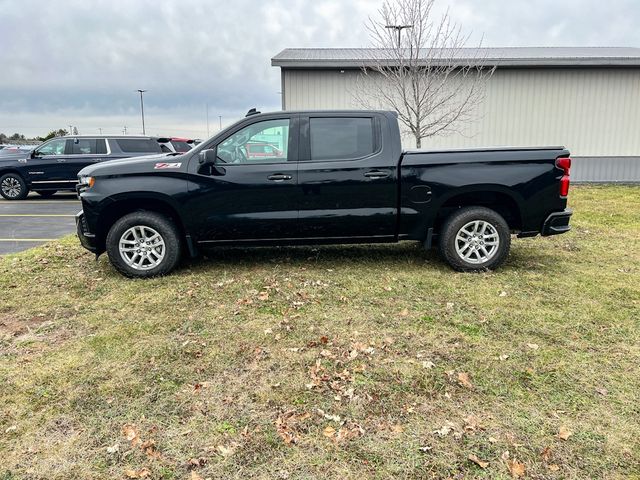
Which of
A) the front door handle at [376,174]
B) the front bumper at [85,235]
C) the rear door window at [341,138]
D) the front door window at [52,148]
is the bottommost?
the front bumper at [85,235]

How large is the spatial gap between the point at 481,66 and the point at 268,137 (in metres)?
10.5

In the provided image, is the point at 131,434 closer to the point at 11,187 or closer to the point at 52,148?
the point at 52,148

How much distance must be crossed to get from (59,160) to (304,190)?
11385 mm

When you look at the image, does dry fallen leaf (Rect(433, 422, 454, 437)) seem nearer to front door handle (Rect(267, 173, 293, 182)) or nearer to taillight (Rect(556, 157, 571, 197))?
front door handle (Rect(267, 173, 293, 182))

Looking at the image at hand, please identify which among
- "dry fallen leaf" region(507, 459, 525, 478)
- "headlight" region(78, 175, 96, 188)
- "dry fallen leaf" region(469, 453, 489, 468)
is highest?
"headlight" region(78, 175, 96, 188)

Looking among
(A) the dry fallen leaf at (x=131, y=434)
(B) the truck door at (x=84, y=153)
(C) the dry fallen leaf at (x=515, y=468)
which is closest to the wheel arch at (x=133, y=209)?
(A) the dry fallen leaf at (x=131, y=434)

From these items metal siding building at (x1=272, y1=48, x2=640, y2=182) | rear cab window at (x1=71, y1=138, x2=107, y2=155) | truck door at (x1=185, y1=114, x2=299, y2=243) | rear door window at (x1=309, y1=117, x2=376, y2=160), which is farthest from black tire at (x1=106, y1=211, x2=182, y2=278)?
rear cab window at (x1=71, y1=138, x2=107, y2=155)

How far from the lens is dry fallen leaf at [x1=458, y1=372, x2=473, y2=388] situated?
317 cm

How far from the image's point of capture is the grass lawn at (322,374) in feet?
8.32

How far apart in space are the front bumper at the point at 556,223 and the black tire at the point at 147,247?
13.7 feet

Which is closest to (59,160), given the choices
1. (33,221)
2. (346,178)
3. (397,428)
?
(33,221)

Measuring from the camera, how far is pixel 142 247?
5.46m

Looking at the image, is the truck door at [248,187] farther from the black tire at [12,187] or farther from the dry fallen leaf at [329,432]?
the black tire at [12,187]

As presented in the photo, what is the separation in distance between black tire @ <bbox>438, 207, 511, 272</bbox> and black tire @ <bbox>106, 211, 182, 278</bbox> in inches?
121
